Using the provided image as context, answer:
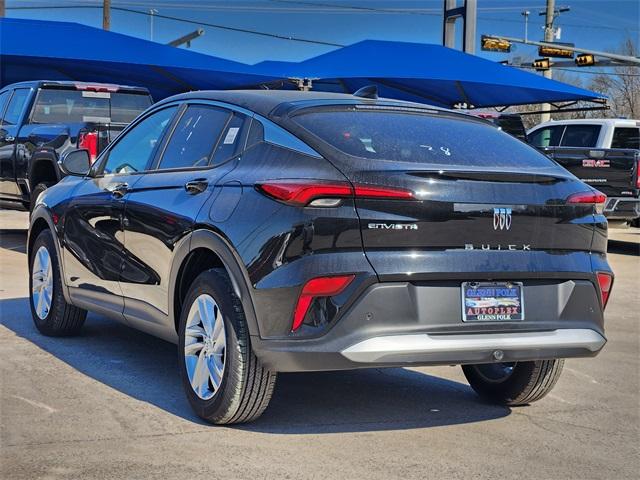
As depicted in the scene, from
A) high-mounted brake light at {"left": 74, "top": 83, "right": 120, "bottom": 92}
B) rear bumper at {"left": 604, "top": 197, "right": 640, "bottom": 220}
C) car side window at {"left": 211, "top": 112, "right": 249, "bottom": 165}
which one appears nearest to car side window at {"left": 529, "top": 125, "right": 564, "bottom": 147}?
rear bumper at {"left": 604, "top": 197, "right": 640, "bottom": 220}

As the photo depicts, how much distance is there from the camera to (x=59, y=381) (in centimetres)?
537

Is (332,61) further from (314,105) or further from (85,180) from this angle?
(314,105)

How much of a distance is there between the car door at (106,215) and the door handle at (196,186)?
28.6 inches

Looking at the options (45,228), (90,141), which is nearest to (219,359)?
(45,228)

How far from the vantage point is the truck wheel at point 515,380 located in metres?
5.03

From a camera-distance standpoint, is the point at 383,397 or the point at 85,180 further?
the point at 85,180

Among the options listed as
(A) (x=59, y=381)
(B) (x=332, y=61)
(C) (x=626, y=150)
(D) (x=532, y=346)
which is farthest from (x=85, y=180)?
(B) (x=332, y=61)

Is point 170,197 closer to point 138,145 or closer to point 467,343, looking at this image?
point 138,145

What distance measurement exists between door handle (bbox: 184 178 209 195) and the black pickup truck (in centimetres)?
692

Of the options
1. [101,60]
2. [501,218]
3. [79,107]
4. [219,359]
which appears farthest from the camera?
[101,60]

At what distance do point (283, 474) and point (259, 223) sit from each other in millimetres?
1125

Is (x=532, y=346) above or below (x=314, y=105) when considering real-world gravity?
below

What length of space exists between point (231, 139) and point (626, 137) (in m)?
11.8

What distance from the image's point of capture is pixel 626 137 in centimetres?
1520
